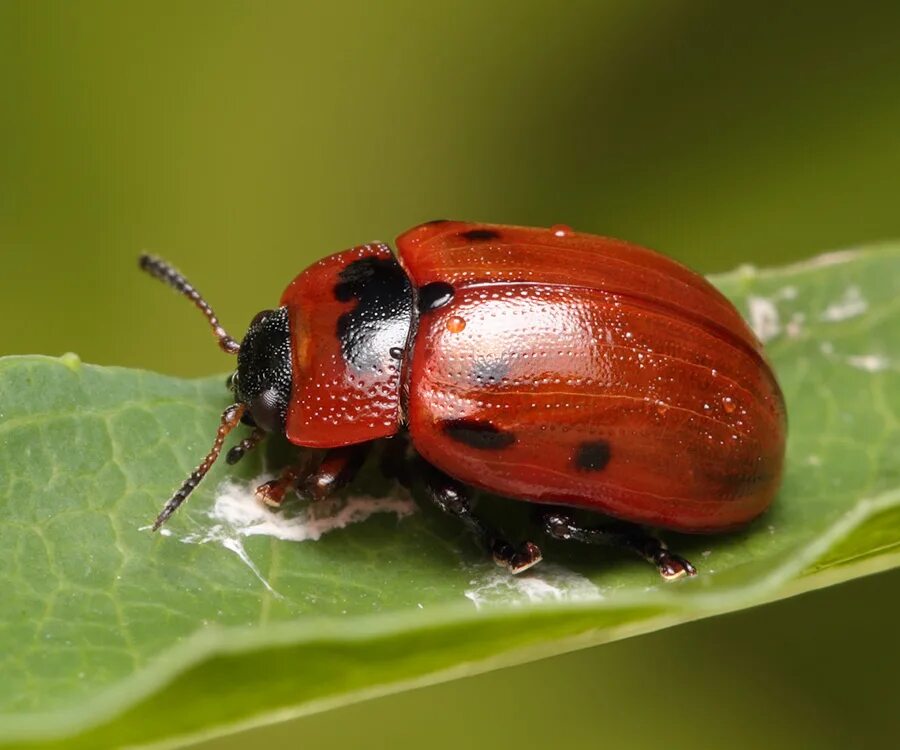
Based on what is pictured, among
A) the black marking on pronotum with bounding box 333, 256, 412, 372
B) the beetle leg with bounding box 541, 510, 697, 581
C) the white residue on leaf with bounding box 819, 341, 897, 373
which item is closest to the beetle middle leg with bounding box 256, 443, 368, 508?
the black marking on pronotum with bounding box 333, 256, 412, 372

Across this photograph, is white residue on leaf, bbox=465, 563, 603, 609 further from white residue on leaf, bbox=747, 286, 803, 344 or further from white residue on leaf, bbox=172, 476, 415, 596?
white residue on leaf, bbox=747, 286, 803, 344

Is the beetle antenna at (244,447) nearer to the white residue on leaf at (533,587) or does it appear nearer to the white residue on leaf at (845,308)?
the white residue on leaf at (533,587)

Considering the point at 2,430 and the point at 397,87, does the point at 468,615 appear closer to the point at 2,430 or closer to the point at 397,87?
the point at 2,430

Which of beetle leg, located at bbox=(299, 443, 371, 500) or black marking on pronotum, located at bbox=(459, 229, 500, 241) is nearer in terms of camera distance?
beetle leg, located at bbox=(299, 443, 371, 500)

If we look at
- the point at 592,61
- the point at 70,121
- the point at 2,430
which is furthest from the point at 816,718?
the point at 70,121

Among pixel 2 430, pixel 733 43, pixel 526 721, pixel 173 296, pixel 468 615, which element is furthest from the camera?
pixel 733 43

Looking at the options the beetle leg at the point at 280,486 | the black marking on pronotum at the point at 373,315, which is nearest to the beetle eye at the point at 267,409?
the beetle leg at the point at 280,486
